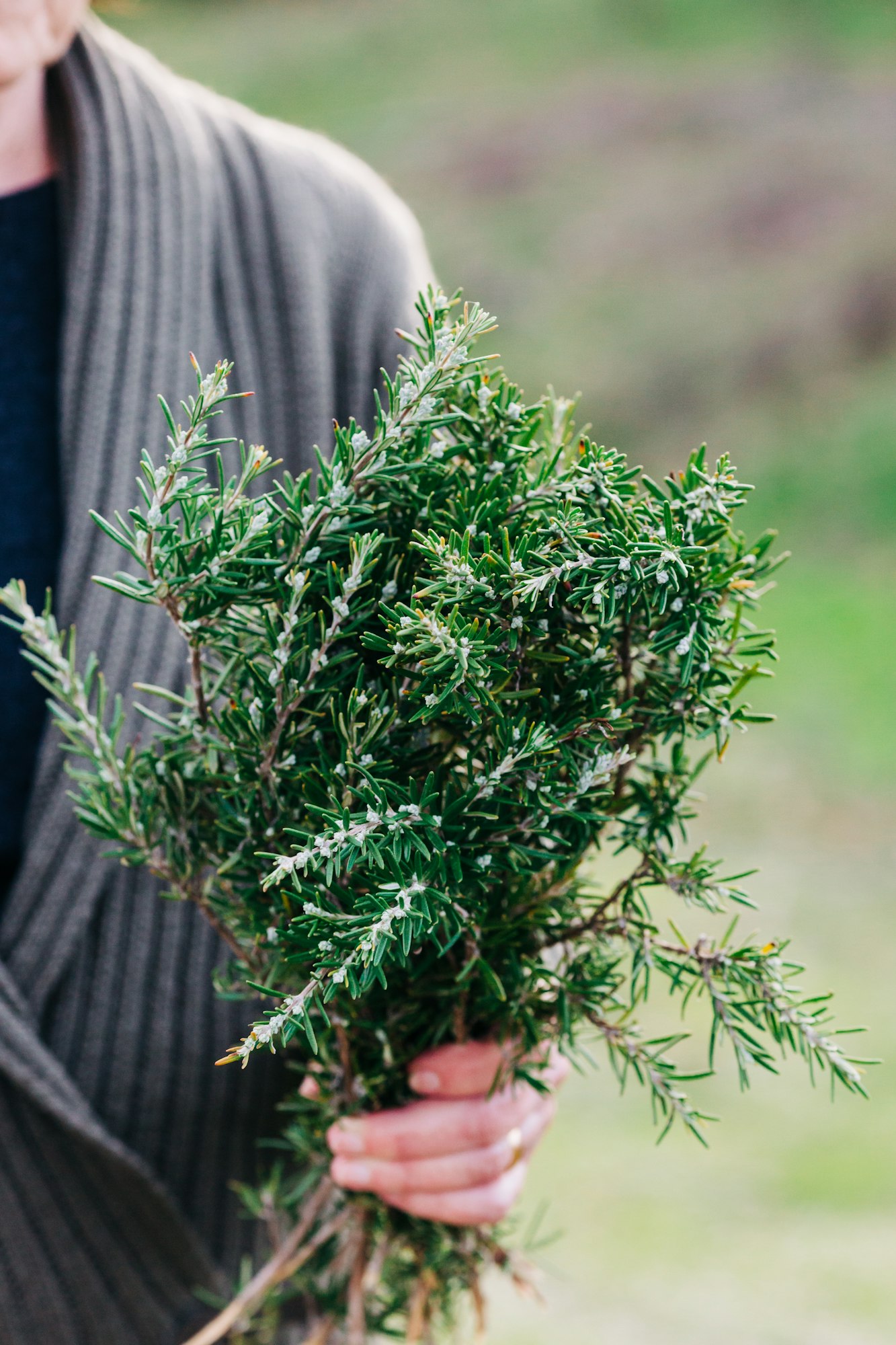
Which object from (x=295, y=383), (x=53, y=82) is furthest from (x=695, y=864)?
(x=53, y=82)

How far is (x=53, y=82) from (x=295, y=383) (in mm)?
288

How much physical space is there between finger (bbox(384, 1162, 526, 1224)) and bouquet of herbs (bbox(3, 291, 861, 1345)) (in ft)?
0.41

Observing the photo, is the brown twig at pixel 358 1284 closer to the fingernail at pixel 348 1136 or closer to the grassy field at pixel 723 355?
the fingernail at pixel 348 1136

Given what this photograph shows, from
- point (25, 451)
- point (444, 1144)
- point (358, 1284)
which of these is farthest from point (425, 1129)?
point (25, 451)

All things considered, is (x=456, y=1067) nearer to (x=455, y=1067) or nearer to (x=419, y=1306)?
(x=455, y=1067)

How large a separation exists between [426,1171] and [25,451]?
22.2 inches

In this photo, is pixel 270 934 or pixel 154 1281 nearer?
pixel 270 934

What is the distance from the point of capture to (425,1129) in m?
0.61

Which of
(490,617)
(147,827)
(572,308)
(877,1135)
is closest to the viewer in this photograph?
(490,617)

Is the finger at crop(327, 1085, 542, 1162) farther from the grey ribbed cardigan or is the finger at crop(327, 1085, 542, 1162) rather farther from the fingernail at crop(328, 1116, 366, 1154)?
the grey ribbed cardigan

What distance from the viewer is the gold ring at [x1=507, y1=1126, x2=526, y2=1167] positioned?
2.19 feet

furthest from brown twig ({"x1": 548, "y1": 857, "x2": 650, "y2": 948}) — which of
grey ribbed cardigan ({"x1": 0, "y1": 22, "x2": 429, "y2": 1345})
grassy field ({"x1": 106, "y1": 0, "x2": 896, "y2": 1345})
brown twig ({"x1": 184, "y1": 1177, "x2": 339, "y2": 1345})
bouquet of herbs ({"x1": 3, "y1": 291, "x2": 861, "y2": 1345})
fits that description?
grassy field ({"x1": 106, "y1": 0, "x2": 896, "y2": 1345})

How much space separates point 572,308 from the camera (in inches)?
277

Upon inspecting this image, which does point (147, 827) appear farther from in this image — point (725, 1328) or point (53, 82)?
point (725, 1328)
